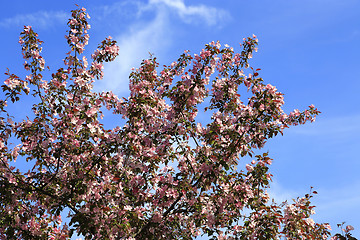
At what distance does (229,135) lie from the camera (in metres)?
7.23

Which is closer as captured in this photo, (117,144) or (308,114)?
(117,144)

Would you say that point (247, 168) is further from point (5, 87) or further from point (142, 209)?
point (5, 87)

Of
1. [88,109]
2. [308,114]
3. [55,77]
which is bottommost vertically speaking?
Result: [88,109]

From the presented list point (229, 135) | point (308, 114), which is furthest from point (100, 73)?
point (308, 114)

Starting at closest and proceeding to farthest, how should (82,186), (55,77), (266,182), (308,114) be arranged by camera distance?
(82,186) → (266,182) → (55,77) → (308,114)

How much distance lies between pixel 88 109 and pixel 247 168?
A: 11.2 feet

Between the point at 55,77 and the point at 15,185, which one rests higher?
the point at 55,77

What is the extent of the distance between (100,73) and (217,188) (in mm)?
3757

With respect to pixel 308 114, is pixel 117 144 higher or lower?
lower

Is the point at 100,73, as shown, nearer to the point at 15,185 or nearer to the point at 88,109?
the point at 88,109

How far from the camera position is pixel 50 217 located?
839 cm

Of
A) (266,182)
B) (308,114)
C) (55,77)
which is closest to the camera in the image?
(266,182)

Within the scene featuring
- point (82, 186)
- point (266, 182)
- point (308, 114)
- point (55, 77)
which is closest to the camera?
point (82, 186)

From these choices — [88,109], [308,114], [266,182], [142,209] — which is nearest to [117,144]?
[88,109]
